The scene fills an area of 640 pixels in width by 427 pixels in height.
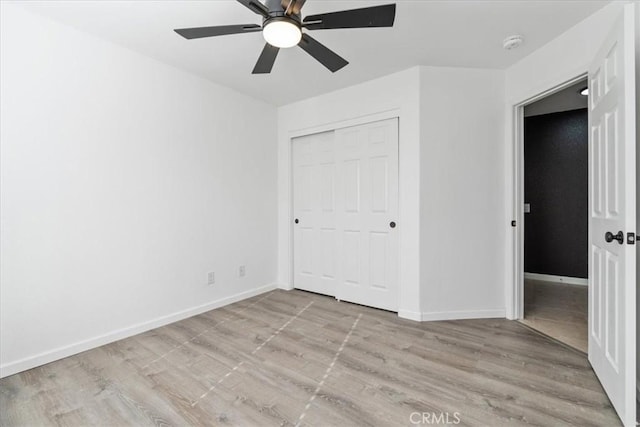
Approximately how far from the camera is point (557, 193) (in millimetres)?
4438

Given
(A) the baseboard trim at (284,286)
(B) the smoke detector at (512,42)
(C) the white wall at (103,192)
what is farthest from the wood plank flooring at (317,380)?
(B) the smoke detector at (512,42)

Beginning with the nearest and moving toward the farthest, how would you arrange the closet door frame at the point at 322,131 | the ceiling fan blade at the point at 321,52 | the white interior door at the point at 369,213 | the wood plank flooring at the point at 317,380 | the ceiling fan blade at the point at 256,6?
the ceiling fan blade at the point at 256,6, the wood plank flooring at the point at 317,380, the ceiling fan blade at the point at 321,52, the closet door frame at the point at 322,131, the white interior door at the point at 369,213

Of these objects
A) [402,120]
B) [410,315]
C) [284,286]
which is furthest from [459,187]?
[284,286]

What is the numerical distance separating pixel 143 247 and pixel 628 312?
341 centimetres

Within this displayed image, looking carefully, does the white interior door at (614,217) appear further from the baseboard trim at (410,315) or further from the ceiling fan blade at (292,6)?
the ceiling fan blade at (292,6)

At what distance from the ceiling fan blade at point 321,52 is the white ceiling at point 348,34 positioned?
39 centimetres

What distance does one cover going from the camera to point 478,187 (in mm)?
3004

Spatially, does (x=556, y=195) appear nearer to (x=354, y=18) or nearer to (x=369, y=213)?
(x=369, y=213)

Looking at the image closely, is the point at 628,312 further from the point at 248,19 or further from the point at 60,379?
the point at 60,379

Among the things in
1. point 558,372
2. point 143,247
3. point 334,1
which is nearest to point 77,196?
point 143,247

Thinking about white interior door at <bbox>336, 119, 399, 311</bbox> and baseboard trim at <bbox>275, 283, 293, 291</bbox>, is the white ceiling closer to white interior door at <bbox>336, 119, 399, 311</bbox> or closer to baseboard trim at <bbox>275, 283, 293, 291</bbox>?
white interior door at <bbox>336, 119, 399, 311</bbox>

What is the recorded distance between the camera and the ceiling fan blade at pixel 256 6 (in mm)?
1437

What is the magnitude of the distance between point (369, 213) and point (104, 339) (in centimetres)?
272

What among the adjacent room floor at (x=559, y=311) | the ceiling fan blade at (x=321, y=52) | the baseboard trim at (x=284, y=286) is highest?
the ceiling fan blade at (x=321, y=52)
